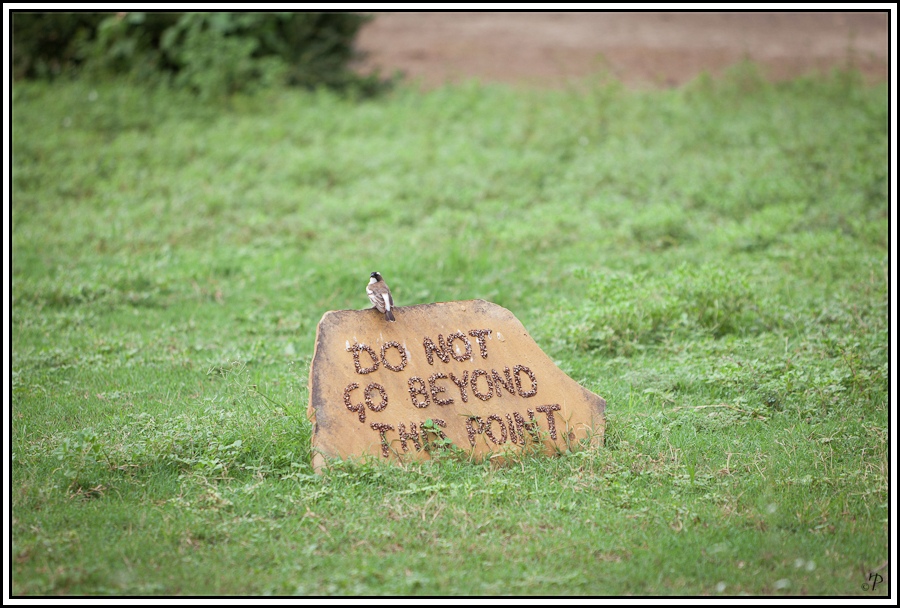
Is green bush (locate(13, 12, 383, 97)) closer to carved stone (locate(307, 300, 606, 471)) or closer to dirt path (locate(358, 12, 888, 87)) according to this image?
dirt path (locate(358, 12, 888, 87))

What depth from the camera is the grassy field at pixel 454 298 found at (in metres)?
3.68

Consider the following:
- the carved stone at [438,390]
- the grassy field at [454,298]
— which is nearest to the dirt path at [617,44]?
the grassy field at [454,298]

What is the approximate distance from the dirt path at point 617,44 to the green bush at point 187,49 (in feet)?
4.15

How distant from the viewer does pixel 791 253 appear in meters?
7.61

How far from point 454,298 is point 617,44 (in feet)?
31.9

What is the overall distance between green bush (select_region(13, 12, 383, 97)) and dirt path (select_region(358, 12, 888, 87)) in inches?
49.8

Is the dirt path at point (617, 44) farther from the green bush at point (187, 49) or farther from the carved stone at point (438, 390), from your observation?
the carved stone at point (438, 390)

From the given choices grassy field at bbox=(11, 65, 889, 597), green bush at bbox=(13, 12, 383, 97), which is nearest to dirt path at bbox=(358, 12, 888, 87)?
green bush at bbox=(13, 12, 383, 97)

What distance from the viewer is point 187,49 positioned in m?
12.4

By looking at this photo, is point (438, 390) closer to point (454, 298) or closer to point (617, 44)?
point (454, 298)

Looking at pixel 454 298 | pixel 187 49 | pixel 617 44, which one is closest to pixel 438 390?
pixel 454 298

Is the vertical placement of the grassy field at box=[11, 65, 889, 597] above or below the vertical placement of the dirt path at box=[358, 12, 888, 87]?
below

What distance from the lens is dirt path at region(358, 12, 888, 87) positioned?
1379 cm
